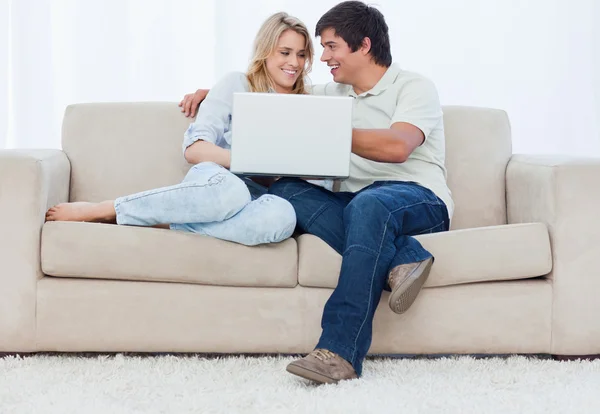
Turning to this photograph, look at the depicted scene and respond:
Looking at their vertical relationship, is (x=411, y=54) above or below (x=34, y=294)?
above

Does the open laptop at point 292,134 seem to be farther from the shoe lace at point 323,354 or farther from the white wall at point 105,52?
the white wall at point 105,52

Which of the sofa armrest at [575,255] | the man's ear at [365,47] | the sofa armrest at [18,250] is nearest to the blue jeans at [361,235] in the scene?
the sofa armrest at [575,255]

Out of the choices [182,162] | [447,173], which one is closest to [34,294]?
[182,162]

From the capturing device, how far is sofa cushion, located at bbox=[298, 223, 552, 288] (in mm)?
1938

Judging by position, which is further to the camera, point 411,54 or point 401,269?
point 411,54

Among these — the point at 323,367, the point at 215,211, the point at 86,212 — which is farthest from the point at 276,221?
the point at 86,212

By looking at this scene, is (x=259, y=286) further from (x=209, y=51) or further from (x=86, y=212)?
(x=209, y=51)

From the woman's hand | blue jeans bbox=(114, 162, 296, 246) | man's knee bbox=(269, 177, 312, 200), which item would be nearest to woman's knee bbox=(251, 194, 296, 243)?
blue jeans bbox=(114, 162, 296, 246)

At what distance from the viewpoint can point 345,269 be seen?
1777mm

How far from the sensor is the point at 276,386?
1.67 m

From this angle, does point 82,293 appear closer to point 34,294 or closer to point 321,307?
point 34,294

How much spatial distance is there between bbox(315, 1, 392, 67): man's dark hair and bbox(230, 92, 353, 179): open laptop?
0.52 metres

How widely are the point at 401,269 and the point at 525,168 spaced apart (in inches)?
28.2

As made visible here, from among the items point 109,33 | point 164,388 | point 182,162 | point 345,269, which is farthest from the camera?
point 109,33
